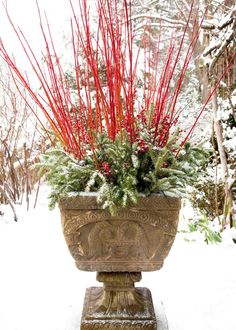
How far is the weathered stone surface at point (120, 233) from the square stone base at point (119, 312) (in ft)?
0.74

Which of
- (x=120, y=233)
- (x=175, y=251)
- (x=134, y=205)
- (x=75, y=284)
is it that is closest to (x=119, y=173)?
(x=134, y=205)

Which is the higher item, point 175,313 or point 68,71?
point 68,71

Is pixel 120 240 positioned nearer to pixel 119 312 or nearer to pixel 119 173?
pixel 119 173

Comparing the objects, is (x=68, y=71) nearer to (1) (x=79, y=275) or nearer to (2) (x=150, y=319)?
(1) (x=79, y=275)

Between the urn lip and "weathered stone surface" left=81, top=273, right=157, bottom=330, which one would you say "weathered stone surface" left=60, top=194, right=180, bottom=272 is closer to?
the urn lip

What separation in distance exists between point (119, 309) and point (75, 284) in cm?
77

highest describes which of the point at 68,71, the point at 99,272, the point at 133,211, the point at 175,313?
the point at 68,71

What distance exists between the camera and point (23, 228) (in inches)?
157

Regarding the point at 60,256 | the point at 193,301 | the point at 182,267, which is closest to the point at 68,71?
the point at 60,256

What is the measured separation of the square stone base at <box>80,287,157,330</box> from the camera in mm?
1951

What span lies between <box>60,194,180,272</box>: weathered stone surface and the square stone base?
226mm

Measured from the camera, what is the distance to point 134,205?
1.79 meters

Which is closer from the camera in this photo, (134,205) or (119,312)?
(134,205)

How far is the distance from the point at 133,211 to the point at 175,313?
2.74 ft
